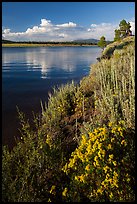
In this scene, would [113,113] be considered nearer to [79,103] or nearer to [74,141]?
[74,141]

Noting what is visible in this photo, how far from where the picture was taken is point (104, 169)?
383cm

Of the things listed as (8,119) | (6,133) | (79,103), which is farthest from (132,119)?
(8,119)

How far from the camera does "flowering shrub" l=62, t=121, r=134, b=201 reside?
12.5ft

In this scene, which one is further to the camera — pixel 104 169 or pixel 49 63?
pixel 49 63

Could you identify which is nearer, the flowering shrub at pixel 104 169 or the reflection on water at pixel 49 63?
the flowering shrub at pixel 104 169

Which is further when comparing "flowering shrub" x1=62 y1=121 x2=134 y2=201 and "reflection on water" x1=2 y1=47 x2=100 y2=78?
"reflection on water" x1=2 y1=47 x2=100 y2=78

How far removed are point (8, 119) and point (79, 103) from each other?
2.86 m

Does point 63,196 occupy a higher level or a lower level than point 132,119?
lower

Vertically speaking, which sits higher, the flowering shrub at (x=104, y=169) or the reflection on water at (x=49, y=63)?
the reflection on water at (x=49, y=63)

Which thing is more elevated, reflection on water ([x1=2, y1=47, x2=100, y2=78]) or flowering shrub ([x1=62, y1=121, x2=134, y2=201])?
reflection on water ([x1=2, y1=47, x2=100, y2=78])

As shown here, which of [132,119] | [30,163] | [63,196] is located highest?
[132,119]

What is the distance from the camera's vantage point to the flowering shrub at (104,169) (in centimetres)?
382

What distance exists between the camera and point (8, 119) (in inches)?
382

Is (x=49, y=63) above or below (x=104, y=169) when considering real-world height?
above
